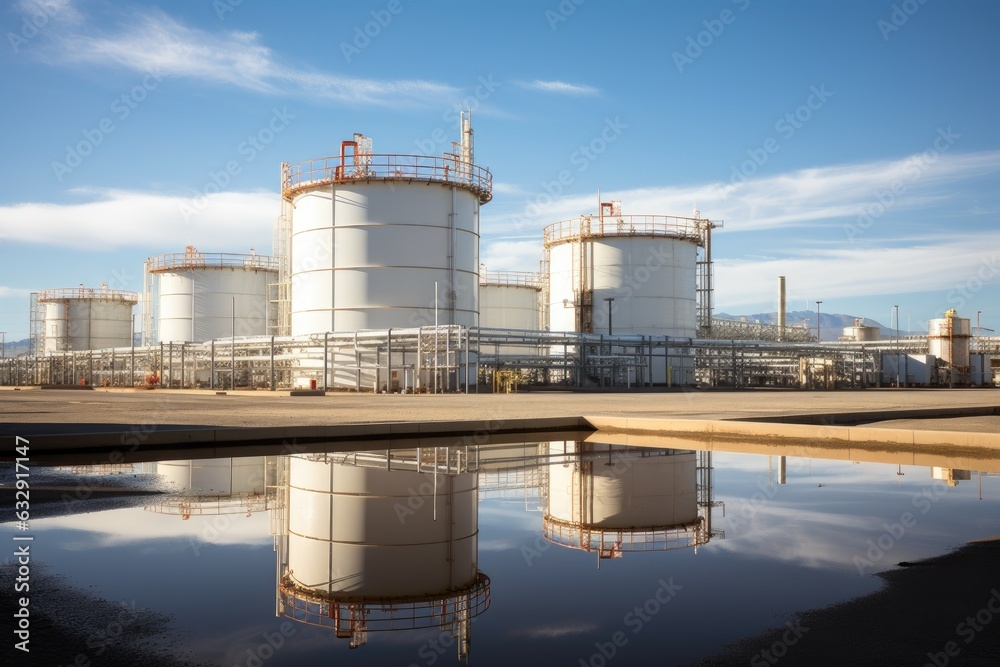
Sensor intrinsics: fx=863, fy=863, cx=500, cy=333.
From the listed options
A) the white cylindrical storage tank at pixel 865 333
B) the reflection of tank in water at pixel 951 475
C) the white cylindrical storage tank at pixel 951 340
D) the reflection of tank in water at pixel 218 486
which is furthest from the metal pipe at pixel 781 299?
the reflection of tank in water at pixel 218 486

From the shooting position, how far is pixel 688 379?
50.7 metres

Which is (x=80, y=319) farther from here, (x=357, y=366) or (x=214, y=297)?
(x=357, y=366)

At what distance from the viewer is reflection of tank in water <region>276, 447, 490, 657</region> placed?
464 cm

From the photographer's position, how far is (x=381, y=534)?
6.48 m

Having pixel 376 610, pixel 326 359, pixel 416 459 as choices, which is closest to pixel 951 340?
pixel 326 359

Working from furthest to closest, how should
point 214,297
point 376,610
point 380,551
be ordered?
point 214,297 → point 380,551 → point 376,610

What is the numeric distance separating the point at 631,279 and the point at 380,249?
17593mm

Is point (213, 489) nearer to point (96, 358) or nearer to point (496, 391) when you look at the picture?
point (496, 391)

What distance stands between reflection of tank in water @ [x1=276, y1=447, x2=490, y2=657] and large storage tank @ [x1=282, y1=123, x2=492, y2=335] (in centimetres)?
2985

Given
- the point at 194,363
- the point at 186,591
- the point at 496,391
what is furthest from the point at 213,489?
the point at 194,363

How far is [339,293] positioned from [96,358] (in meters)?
31.3

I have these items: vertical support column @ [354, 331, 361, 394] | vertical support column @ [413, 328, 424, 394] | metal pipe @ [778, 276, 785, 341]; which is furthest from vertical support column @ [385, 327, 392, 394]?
Answer: metal pipe @ [778, 276, 785, 341]

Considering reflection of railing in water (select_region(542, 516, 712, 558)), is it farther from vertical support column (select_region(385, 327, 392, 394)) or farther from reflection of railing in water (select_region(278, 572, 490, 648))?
vertical support column (select_region(385, 327, 392, 394))

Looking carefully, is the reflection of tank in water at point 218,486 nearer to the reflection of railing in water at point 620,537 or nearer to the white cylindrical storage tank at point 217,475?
Answer: the white cylindrical storage tank at point 217,475
